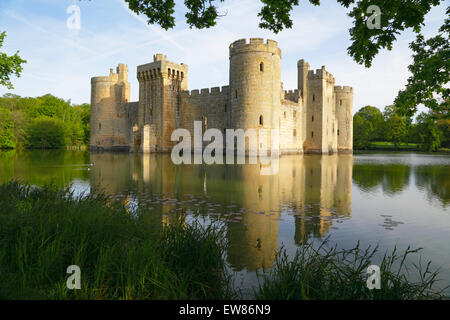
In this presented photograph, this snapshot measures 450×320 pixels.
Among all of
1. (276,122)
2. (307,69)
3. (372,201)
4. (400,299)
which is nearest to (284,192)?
(372,201)

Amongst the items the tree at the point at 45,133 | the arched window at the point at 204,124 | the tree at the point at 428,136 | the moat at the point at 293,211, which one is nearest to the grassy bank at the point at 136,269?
the moat at the point at 293,211

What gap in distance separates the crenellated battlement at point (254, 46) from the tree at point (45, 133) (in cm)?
3977

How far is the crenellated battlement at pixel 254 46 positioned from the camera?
2609 cm

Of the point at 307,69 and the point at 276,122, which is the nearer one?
the point at 276,122

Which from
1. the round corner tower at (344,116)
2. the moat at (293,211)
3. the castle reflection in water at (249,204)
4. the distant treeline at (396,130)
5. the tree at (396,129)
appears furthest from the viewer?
the tree at (396,129)

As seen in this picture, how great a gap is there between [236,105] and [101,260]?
80.9ft

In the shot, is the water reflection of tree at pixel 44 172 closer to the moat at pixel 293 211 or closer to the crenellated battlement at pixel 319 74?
the moat at pixel 293 211

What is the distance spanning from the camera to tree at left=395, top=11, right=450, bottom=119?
7031mm

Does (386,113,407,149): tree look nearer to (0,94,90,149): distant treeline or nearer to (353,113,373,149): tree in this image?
(353,113,373,149): tree

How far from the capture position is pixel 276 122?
27469 millimetres

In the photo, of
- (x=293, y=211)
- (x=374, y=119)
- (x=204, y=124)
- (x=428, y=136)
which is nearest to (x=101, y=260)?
(x=293, y=211)

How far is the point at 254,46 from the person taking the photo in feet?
85.6
